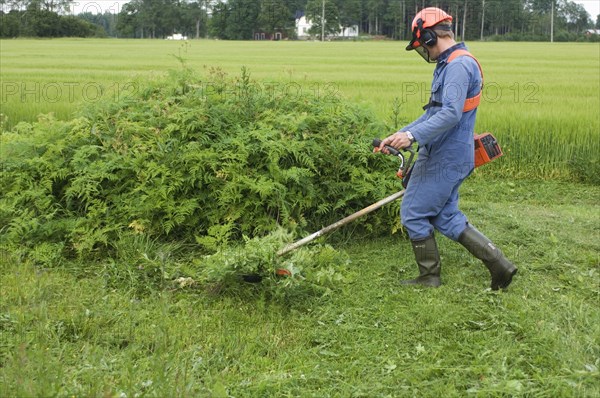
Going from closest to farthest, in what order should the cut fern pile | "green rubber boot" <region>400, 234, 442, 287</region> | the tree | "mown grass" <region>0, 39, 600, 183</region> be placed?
"green rubber boot" <region>400, 234, 442, 287</region> < the cut fern pile < "mown grass" <region>0, 39, 600, 183</region> < the tree

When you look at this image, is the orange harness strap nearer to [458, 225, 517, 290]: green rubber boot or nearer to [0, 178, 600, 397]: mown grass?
[458, 225, 517, 290]: green rubber boot

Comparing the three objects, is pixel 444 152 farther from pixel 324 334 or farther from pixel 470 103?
pixel 324 334

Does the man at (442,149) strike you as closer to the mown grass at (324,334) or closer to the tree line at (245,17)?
the mown grass at (324,334)

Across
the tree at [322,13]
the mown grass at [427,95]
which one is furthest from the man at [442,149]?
the tree at [322,13]

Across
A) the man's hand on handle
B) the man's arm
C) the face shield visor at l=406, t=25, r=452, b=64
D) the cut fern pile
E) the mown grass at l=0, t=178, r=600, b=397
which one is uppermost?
the face shield visor at l=406, t=25, r=452, b=64

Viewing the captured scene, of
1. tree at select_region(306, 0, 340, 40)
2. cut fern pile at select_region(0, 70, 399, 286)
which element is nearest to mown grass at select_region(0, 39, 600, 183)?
cut fern pile at select_region(0, 70, 399, 286)

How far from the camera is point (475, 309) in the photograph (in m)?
4.37

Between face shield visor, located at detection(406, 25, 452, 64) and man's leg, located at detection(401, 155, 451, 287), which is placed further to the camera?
man's leg, located at detection(401, 155, 451, 287)

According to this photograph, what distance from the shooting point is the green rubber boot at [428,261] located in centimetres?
480

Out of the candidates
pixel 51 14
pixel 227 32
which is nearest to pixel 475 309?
pixel 51 14

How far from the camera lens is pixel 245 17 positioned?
82.8ft

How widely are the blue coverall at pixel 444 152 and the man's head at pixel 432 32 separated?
0.06 metres

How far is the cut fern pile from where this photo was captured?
5.33 m

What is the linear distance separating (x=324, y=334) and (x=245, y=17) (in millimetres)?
22647
